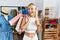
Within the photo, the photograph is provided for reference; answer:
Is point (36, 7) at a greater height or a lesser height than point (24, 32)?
greater

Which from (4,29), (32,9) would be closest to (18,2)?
(32,9)

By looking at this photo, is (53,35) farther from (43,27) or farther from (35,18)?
(35,18)

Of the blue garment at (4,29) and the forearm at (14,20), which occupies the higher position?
the forearm at (14,20)

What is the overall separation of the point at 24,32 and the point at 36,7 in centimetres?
29

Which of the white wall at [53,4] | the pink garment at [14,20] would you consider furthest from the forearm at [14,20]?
the white wall at [53,4]

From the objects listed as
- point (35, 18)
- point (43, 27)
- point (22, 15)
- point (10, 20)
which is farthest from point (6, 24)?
point (43, 27)

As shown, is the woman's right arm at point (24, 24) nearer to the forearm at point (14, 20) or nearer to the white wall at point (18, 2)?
the forearm at point (14, 20)

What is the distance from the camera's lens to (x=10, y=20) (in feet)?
4.78

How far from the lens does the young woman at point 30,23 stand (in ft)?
4.74

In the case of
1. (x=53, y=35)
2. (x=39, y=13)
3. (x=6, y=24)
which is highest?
(x=39, y=13)

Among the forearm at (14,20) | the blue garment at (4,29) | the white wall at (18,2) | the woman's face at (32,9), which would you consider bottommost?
the blue garment at (4,29)

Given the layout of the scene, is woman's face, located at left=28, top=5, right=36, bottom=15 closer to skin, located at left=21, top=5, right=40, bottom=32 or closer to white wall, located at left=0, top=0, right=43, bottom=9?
skin, located at left=21, top=5, right=40, bottom=32

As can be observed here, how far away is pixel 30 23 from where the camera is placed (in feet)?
4.80

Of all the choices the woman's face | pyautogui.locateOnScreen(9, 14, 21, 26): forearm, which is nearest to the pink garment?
pyautogui.locateOnScreen(9, 14, 21, 26): forearm
